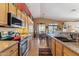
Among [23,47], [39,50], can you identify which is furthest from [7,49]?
[39,50]

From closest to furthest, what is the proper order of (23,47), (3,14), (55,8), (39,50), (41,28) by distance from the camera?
(3,14)
(23,47)
(39,50)
(55,8)
(41,28)

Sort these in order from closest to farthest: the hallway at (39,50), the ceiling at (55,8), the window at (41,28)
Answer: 1. the hallway at (39,50)
2. the ceiling at (55,8)
3. the window at (41,28)

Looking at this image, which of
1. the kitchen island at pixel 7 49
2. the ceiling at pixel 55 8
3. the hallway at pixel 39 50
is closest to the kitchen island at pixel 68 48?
the kitchen island at pixel 7 49

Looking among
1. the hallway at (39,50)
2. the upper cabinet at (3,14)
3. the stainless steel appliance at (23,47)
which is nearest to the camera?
the upper cabinet at (3,14)

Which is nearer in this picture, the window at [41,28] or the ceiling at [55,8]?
the ceiling at [55,8]

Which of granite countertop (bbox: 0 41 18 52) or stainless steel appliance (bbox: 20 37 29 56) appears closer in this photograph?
granite countertop (bbox: 0 41 18 52)

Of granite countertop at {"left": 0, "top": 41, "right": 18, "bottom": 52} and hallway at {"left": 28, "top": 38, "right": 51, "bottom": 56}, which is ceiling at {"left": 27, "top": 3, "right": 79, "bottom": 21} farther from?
granite countertop at {"left": 0, "top": 41, "right": 18, "bottom": 52}

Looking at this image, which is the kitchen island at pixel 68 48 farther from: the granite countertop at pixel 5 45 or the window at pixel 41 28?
the window at pixel 41 28

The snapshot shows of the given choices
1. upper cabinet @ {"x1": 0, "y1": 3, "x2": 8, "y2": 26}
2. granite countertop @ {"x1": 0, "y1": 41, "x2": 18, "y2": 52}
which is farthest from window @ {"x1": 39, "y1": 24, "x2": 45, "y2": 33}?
granite countertop @ {"x1": 0, "y1": 41, "x2": 18, "y2": 52}

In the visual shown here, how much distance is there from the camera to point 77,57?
162 cm

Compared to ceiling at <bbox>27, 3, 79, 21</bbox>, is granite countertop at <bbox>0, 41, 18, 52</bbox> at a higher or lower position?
lower

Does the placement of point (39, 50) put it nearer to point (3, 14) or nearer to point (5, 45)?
point (3, 14)

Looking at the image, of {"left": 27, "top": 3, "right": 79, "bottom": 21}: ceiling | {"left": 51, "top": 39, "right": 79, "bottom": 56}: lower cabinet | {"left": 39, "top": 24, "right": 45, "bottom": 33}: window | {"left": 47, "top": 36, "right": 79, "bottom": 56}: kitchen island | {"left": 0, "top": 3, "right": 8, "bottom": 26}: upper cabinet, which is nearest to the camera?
{"left": 47, "top": 36, "right": 79, "bottom": 56}: kitchen island

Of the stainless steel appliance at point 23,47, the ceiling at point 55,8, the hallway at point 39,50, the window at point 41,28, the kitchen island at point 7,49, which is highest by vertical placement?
the ceiling at point 55,8
